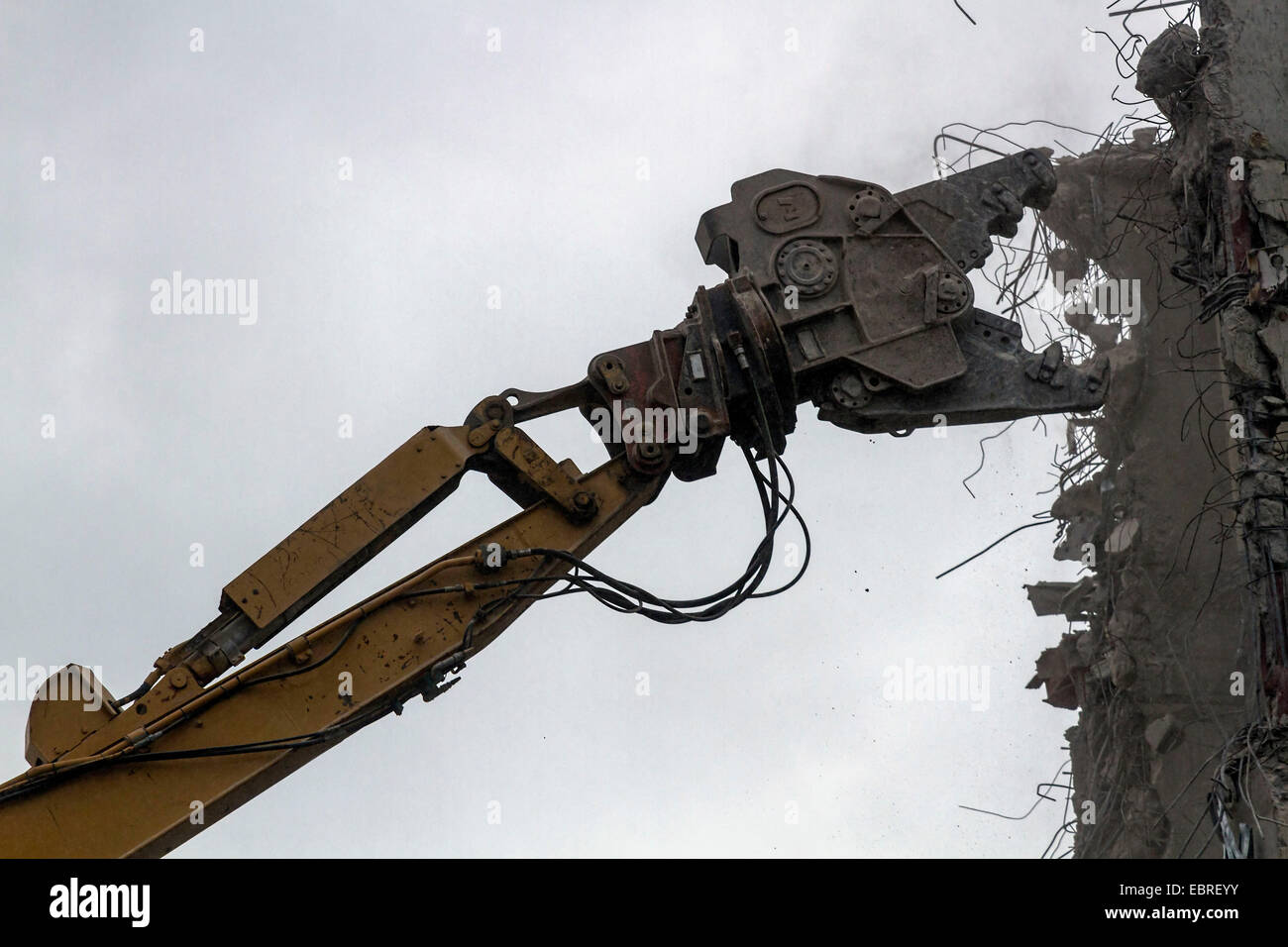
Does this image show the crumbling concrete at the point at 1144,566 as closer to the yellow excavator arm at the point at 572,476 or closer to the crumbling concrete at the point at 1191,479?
the crumbling concrete at the point at 1191,479

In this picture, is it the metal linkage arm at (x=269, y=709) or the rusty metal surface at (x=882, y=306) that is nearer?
the metal linkage arm at (x=269, y=709)

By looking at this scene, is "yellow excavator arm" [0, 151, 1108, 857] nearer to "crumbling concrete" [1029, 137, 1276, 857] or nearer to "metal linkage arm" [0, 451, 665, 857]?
→ "metal linkage arm" [0, 451, 665, 857]

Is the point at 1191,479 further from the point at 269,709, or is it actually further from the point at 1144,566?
the point at 269,709

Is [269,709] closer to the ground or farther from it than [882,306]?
closer to the ground

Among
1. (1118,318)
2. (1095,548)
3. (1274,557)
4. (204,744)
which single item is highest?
(1118,318)

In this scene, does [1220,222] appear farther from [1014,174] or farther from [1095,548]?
[1095,548]

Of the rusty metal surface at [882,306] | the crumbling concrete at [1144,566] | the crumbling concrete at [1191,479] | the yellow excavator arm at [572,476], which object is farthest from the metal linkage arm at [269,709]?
the crumbling concrete at [1144,566]

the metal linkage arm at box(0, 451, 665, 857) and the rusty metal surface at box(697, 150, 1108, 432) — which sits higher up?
the rusty metal surface at box(697, 150, 1108, 432)

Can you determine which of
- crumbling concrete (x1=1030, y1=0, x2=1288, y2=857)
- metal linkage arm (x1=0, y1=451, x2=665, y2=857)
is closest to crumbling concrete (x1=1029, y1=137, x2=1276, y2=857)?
crumbling concrete (x1=1030, y1=0, x2=1288, y2=857)

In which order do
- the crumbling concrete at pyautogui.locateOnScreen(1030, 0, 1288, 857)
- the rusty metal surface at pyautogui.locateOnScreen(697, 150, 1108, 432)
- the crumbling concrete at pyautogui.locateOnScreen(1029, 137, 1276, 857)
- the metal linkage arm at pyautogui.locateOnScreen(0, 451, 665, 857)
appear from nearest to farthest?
the metal linkage arm at pyautogui.locateOnScreen(0, 451, 665, 857) < the rusty metal surface at pyautogui.locateOnScreen(697, 150, 1108, 432) < the crumbling concrete at pyautogui.locateOnScreen(1030, 0, 1288, 857) < the crumbling concrete at pyautogui.locateOnScreen(1029, 137, 1276, 857)

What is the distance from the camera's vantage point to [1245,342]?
7.18m

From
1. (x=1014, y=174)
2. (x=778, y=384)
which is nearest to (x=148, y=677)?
(x=778, y=384)

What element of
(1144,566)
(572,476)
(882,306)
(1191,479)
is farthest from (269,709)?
(1191,479)
